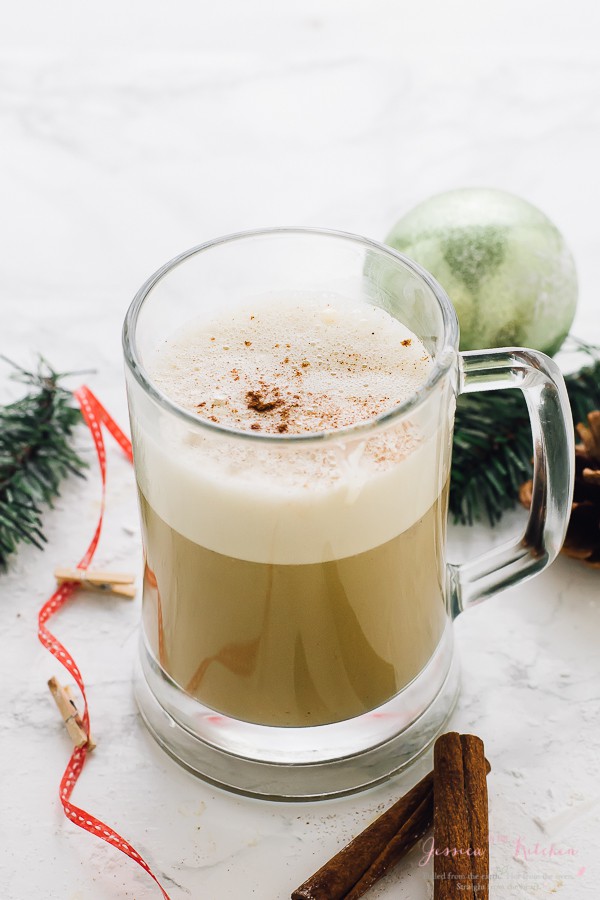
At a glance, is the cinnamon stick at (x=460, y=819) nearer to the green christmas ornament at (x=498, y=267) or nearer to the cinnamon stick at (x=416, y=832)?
the cinnamon stick at (x=416, y=832)

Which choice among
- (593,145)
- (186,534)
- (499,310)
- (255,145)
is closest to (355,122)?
(255,145)

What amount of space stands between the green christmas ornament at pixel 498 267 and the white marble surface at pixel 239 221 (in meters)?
0.21

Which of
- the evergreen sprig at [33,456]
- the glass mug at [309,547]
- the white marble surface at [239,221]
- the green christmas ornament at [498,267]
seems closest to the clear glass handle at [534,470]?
the glass mug at [309,547]

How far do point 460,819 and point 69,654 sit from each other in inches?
18.0

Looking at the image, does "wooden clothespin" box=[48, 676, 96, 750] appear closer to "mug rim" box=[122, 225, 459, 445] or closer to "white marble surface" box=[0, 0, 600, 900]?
"white marble surface" box=[0, 0, 600, 900]

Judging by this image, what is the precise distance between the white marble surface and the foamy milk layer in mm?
300

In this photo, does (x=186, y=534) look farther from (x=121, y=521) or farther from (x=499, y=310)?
(x=499, y=310)

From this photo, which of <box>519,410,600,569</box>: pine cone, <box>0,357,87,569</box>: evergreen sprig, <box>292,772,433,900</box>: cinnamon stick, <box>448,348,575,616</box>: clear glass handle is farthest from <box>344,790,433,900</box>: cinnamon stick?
<box>0,357,87,569</box>: evergreen sprig

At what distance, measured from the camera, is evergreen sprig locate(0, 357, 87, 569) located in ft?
4.29

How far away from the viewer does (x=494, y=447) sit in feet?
4.52

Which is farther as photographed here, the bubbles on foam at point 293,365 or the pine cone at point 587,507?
the pine cone at point 587,507

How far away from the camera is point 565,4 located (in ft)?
7.75

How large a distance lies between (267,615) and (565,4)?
6.09 feet

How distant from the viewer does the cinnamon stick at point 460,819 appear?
3.19 feet
